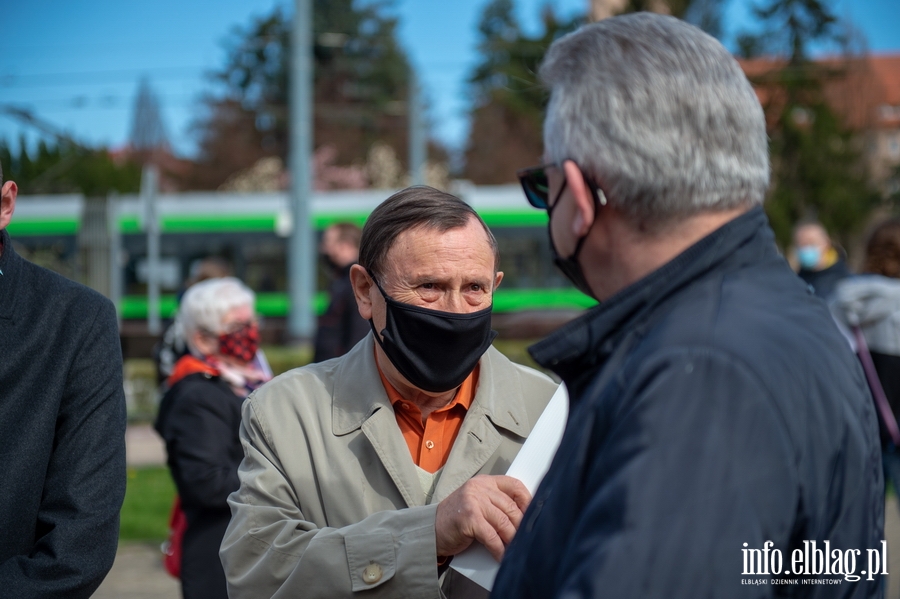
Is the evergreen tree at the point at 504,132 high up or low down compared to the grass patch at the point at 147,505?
up

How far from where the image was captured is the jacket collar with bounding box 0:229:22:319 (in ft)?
6.86

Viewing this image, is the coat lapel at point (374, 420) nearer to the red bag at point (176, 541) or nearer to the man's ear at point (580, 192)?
the man's ear at point (580, 192)

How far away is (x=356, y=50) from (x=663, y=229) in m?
45.0

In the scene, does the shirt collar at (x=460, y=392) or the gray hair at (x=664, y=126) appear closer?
the gray hair at (x=664, y=126)

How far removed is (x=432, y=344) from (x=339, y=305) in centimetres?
361

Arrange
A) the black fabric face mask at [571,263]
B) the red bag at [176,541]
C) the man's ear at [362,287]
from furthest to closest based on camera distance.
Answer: the red bag at [176,541] → the man's ear at [362,287] → the black fabric face mask at [571,263]

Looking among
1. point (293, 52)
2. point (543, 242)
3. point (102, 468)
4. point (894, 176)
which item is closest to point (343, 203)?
point (543, 242)

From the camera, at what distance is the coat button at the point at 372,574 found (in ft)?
6.43

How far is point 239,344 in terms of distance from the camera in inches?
167

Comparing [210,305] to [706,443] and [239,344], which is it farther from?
[706,443]

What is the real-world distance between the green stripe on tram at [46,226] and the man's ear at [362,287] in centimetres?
1988

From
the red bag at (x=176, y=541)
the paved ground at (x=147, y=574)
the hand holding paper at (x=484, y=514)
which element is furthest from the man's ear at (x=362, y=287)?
the paved ground at (x=147, y=574)

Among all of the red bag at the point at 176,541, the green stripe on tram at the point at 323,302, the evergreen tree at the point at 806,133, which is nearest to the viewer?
the red bag at the point at 176,541

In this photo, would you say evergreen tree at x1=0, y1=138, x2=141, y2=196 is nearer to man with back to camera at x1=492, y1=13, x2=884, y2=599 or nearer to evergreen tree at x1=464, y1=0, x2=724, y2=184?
man with back to camera at x1=492, y1=13, x2=884, y2=599
